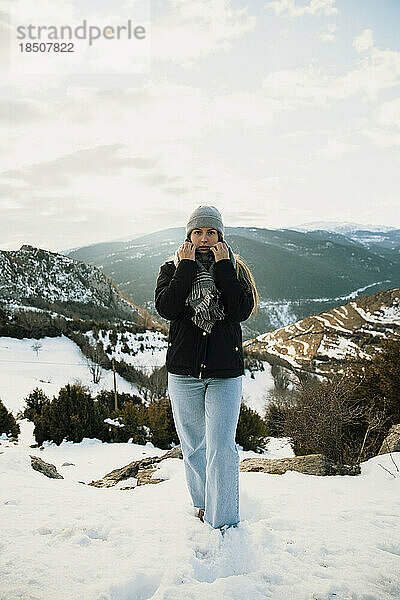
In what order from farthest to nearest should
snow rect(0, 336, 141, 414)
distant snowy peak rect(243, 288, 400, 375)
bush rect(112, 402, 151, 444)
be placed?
distant snowy peak rect(243, 288, 400, 375), snow rect(0, 336, 141, 414), bush rect(112, 402, 151, 444)

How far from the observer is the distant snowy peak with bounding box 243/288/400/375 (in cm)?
5956

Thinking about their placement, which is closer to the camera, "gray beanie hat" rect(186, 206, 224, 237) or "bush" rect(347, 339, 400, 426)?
"gray beanie hat" rect(186, 206, 224, 237)

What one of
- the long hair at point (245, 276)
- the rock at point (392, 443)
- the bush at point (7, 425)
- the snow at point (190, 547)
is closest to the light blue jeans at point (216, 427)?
the snow at point (190, 547)

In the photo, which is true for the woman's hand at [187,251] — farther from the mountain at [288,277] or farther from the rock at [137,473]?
the mountain at [288,277]

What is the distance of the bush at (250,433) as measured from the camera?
9.46 meters

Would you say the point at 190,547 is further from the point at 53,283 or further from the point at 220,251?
the point at 53,283

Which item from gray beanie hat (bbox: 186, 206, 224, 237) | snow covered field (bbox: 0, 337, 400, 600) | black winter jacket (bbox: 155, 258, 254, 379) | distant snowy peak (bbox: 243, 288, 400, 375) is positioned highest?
gray beanie hat (bbox: 186, 206, 224, 237)

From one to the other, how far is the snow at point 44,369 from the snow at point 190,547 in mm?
11250

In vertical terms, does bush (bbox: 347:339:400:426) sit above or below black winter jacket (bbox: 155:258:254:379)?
below

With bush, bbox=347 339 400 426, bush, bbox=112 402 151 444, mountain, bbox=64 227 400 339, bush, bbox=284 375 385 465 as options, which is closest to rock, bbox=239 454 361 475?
bush, bbox=284 375 385 465

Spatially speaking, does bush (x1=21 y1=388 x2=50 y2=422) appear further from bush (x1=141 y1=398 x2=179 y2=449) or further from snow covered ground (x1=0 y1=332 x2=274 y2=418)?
bush (x1=141 y1=398 x2=179 y2=449)

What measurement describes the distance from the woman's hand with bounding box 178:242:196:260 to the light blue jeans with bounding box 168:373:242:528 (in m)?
0.75

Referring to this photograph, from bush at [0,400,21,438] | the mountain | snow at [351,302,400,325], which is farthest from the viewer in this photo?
the mountain

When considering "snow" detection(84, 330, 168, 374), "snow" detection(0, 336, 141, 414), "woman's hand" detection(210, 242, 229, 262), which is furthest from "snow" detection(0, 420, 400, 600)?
"snow" detection(84, 330, 168, 374)
